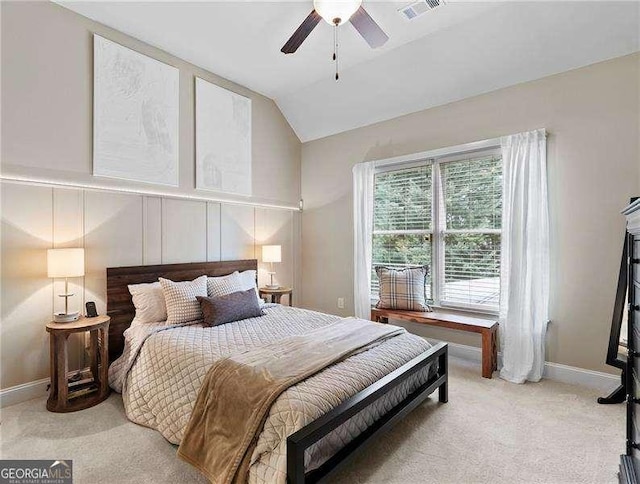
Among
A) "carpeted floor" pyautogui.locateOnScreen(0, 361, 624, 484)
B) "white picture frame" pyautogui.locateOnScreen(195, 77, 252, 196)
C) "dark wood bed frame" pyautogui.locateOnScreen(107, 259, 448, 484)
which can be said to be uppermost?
"white picture frame" pyautogui.locateOnScreen(195, 77, 252, 196)

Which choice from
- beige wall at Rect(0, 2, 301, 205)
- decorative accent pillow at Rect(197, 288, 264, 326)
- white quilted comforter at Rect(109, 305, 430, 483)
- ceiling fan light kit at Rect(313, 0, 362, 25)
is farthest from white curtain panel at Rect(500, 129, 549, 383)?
beige wall at Rect(0, 2, 301, 205)

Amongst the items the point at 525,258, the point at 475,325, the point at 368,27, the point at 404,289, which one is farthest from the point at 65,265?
the point at 525,258

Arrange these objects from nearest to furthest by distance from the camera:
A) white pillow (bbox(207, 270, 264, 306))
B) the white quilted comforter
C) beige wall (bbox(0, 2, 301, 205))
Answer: the white quilted comforter
beige wall (bbox(0, 2, 301, 205))
white pillow (bbox(207, 270, 264, 306))

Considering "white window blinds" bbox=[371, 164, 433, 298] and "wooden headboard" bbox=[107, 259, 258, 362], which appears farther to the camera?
"white window blinds" bbox=[371, 164, 433, 298]

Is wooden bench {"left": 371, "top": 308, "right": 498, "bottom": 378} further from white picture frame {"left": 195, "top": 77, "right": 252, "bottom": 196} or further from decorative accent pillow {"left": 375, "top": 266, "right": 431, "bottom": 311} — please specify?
white picture frame {"left": 195, "top": 77, "right": 252, "bottom": 196}

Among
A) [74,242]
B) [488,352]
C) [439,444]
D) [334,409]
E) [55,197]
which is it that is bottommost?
[439,444]

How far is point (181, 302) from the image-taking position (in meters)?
2.99

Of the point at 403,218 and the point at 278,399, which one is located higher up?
the point at 403,218

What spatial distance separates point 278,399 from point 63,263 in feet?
7.09

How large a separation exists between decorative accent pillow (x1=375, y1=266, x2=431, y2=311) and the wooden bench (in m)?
0.10

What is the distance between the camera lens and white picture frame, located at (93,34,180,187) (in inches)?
123

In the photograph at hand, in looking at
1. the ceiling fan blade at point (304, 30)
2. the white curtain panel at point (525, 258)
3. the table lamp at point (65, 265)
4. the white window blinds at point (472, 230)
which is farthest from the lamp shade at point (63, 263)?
the white curtain panel at point (525, 258)

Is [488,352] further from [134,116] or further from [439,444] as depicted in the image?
[134,116]

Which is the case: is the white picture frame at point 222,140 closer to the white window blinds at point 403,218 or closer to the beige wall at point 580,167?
the white window blinds at point 403,218
